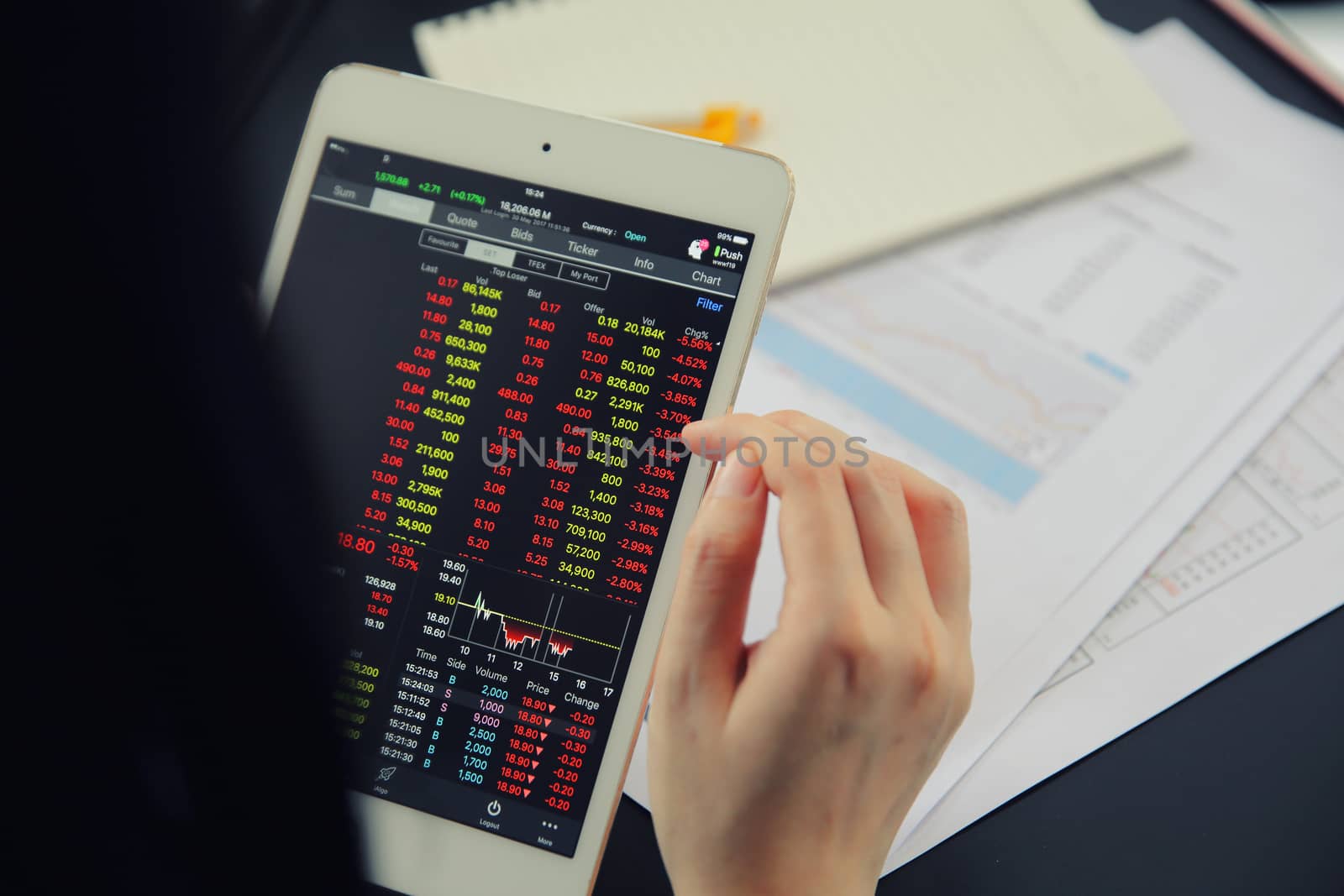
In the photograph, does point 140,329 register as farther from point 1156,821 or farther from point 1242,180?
point 1242,180

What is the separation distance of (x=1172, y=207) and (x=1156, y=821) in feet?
1.47

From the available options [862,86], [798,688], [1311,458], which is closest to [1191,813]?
[1311,458]

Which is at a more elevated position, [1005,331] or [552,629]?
[1005,331]

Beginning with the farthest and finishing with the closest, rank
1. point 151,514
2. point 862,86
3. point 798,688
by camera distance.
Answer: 1. point 862,86
2. point 798,688
3. point 151,514

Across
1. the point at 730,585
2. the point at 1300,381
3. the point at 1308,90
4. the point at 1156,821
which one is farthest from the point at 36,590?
the point at 1308,90

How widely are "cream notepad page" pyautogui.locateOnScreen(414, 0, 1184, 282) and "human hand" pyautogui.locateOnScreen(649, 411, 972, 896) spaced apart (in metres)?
0.32

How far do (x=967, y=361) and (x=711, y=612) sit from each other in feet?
1.20

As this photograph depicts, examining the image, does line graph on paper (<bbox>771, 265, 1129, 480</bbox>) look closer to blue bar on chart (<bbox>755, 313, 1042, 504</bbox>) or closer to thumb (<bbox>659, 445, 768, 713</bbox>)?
blue bar on chart (<bbox>755, 313, 1042, 504</bbox>)

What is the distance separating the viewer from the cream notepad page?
661 millimetres

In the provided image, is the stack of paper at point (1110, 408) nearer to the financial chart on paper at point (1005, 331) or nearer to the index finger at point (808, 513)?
the financial chart on paper at point (1005, 331)

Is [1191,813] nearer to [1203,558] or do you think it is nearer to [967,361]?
[1203,558]

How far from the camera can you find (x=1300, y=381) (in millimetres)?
619

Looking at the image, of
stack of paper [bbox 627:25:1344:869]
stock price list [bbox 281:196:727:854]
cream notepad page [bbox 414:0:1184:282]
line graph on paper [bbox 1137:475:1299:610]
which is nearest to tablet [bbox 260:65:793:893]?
stock price list [bbox 281:196:727:854]

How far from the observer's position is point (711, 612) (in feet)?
1.15
